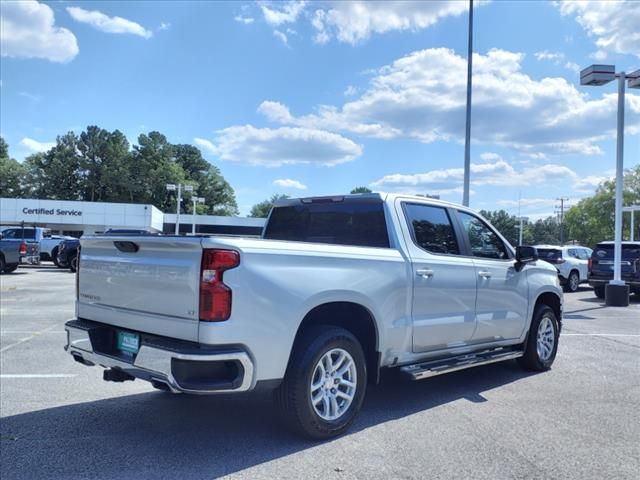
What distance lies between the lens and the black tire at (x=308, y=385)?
394 centimetres

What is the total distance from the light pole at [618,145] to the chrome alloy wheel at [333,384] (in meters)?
13.6

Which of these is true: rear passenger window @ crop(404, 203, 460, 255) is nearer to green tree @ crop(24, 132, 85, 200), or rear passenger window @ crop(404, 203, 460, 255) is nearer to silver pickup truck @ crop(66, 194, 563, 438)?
silver pickup truck @ crop(66, 194, 563, 438)

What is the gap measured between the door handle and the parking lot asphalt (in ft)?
3.19

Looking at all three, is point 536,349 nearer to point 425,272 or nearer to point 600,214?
point 425,272

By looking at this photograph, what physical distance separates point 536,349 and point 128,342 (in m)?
4.85

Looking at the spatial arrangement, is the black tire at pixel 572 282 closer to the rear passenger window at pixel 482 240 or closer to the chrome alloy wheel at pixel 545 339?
the chrome alloy wheel at pixel 545 339

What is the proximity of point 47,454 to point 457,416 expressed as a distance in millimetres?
3353

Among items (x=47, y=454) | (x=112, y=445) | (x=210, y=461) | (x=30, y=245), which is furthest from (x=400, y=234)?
(x=30, y=245)

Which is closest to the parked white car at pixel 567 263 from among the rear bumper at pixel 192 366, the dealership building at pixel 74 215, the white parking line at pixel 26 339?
the white parking line at pixel 26 339

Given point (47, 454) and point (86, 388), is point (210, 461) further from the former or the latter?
point (86, 388)

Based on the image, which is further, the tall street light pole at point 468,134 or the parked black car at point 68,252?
the parked black car at point 68,252

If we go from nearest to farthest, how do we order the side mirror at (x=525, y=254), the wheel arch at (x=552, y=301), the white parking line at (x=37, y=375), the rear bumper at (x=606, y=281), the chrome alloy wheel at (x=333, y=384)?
the chrome alloy wheel at (x=333, y=384)
the white parking line at (x=37, y=375)
the side mirror at (x=525, y=254)
the wheel arch at (x=552, y=301)
the rear bumper at (x=606, y=281)

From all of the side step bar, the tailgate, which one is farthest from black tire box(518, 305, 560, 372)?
the tailgate

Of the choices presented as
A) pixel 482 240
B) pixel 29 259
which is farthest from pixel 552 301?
pixel 29 259
